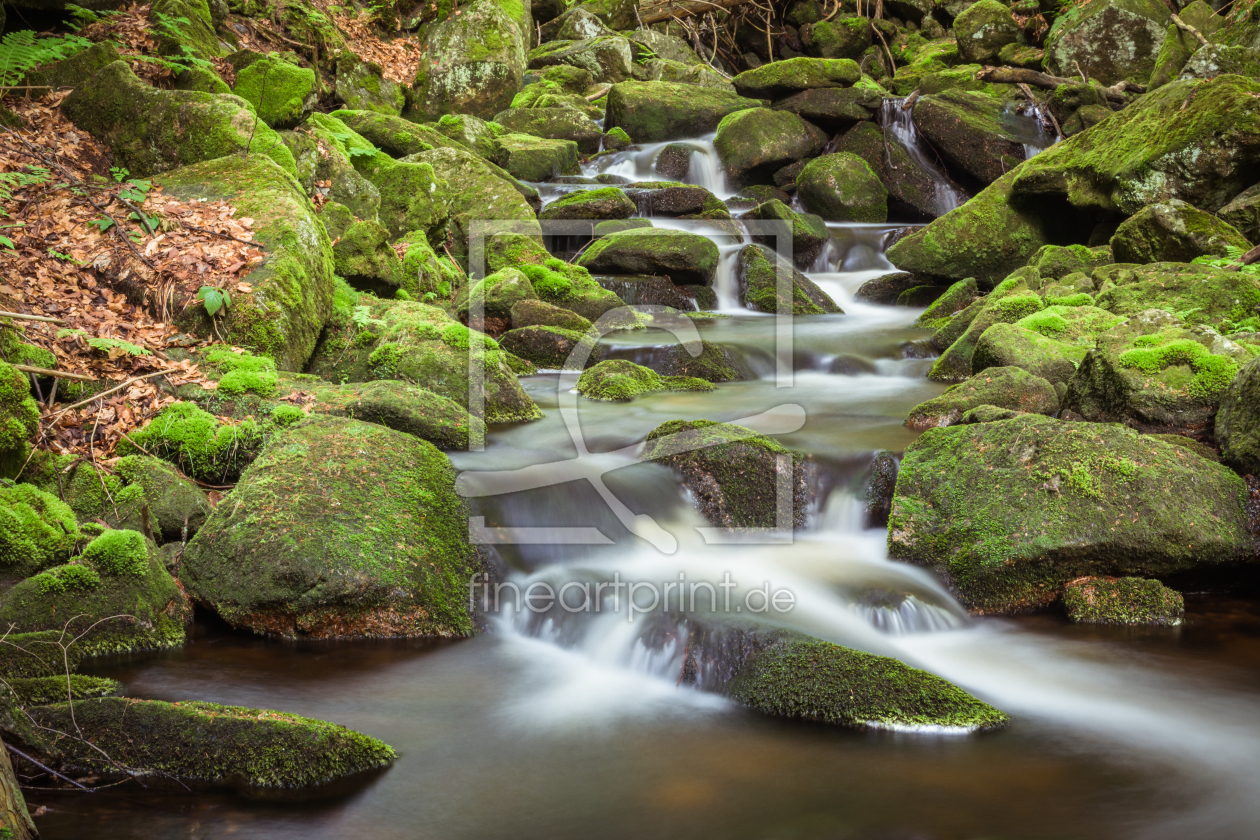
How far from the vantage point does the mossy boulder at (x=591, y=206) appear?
13.6 metres

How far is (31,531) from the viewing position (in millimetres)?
4242

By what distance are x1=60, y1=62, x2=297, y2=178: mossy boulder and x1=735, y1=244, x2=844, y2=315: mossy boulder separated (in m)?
7.05

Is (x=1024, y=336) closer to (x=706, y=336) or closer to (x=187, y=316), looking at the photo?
(x=706, y=336)

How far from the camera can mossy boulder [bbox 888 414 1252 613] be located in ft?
16.1

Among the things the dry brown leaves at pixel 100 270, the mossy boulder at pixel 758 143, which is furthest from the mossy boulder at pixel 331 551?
the mossy boulder at pixel 758 143

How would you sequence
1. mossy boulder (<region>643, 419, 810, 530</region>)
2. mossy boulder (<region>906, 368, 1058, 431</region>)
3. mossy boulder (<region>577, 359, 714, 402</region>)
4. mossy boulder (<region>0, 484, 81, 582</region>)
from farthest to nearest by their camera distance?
mossy boulder (<region>577, 359, 714, 402</region>) < mossy boulder (<region>906, 368, 1058, 431</region>) < mossy boulder (<region>643, 419, 810, 530</region>) < mossy boulder (<region>0, 484, 81, 582</region>)

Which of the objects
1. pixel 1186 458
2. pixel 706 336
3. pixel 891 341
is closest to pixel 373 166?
pixel 706 336

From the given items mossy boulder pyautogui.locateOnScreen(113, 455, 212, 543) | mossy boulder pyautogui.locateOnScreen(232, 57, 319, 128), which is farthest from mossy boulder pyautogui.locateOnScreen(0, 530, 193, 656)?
mossy boulder pyautogui.locateOnScreen(232, 57, 319, 128)

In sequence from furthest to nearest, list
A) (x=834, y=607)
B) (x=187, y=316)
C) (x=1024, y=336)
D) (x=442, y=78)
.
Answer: (x=442, y=78) < (x=1024, y=336) < (x=187, y=316) < (x=834, y=607)

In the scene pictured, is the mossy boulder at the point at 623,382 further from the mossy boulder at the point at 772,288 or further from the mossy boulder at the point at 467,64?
the mossy boulder at the point at 467,64

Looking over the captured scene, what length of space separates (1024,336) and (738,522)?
3.96 meters

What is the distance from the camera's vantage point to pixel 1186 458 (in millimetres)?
5270

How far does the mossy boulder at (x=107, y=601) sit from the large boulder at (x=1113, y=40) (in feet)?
68.2

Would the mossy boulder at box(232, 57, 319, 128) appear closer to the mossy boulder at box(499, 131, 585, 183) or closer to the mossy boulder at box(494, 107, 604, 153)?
the mossy boulder at box(499, 131, 585, 183)
